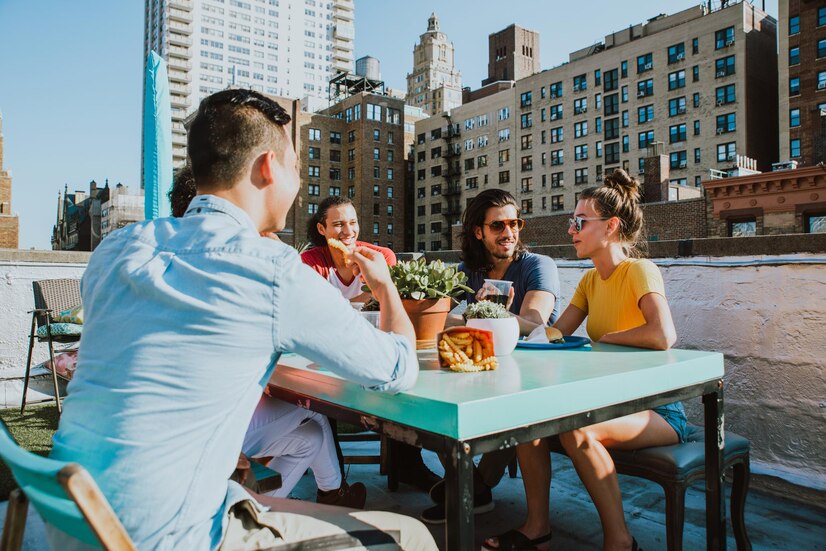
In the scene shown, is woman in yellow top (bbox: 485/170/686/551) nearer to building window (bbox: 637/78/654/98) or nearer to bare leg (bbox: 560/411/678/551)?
bare leg (bbox: 560/411/678/551)

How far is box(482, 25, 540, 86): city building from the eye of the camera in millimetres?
90562

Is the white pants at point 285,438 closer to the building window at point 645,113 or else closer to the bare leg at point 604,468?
the bare leg at point 604,468

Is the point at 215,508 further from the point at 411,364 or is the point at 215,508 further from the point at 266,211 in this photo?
the point at 266,211

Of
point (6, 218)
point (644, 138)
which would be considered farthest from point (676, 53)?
point (6, 218)

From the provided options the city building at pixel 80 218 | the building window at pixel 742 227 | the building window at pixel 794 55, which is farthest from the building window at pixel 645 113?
the city building at pixel 80 218

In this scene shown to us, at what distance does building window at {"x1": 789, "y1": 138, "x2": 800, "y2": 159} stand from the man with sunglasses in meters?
42.4

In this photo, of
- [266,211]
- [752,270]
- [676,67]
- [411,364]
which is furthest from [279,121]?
[676,67]

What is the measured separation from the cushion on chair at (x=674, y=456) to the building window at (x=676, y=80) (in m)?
52.1

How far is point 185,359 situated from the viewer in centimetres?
113

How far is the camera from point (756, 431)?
3.31 metres

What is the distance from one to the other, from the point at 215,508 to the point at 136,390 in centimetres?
30

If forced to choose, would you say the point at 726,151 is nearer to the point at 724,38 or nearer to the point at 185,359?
the point at 724,38

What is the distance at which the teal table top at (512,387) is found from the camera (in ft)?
4.17

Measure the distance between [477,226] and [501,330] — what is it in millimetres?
1545
